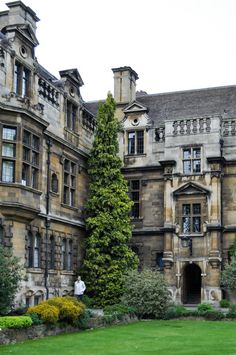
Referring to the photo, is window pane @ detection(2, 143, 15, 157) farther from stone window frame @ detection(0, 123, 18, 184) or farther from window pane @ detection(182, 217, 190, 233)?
window pane @ detection(182, 217, 190, 233)

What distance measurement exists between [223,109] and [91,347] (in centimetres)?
2631

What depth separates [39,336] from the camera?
71.5ft

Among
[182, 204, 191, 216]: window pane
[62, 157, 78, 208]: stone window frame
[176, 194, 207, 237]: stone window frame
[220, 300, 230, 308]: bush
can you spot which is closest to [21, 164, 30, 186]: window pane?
[62, 157, 78, 208]: stone window frame

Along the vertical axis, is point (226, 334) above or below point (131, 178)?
below

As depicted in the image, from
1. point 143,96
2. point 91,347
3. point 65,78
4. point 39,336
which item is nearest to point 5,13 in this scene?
point 65,78

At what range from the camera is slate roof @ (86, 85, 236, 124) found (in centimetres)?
4216

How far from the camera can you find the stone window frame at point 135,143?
40844 mm

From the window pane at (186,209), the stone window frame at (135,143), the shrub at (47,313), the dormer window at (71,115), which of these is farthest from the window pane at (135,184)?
the shrub at (47,313)

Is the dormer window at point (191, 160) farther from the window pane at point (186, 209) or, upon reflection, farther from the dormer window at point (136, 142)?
the dormer window at point (136, 142)

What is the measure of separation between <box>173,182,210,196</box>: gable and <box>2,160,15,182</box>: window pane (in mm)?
13456

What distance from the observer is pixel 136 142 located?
4103 centimetres

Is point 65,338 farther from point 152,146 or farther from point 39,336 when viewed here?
point 152,146

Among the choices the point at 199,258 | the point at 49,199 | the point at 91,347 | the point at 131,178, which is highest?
the point at 131,178

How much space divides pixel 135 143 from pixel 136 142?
0.31 ft
